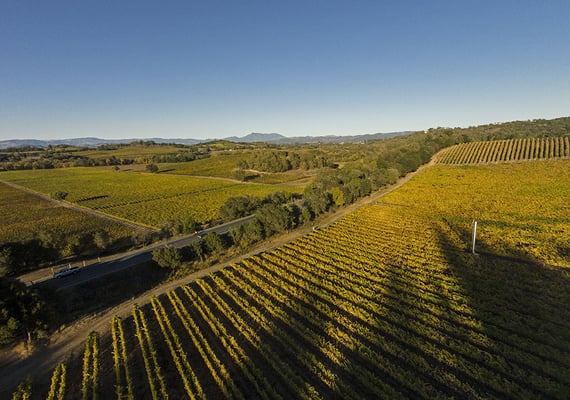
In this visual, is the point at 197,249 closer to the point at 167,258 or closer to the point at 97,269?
the point at 167,258

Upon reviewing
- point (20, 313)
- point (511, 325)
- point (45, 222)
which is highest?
point (20, 313)

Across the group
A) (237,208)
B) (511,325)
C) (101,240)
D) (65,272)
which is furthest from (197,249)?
(511,325)

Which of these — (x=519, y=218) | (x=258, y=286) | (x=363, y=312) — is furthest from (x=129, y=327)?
(x=519, y=218)

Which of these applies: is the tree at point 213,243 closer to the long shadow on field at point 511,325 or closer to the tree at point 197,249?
the tree at point 197,249

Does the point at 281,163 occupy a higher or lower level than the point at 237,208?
higher

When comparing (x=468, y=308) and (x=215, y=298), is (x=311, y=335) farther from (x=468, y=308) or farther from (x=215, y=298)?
(x=468, y=308)
